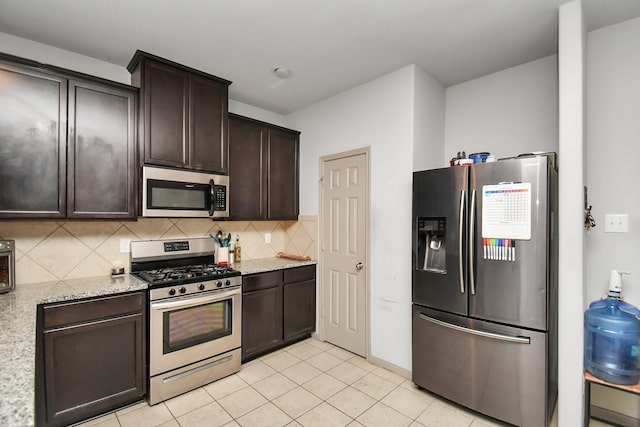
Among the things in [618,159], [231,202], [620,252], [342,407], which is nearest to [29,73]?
[231,202]

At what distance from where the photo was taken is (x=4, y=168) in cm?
200

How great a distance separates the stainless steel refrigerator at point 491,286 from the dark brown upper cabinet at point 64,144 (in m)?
2.43

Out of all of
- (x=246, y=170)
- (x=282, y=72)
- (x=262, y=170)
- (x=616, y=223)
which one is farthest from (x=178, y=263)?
(x=616, y=223)

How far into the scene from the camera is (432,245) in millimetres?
2449

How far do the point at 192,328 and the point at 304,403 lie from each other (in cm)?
A: 107

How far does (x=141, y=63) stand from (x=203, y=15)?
A: 778mm

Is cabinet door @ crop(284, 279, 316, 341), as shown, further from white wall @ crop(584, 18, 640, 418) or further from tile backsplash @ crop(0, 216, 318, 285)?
white wall @ crop(584, 18, 640, 418)

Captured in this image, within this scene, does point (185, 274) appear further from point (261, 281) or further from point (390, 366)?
point (390, 366)

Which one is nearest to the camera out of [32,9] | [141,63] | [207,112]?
[32,9]

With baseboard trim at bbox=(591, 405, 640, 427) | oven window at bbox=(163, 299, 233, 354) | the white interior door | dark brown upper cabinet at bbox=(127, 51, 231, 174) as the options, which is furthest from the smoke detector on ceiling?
baseboard trim at bbox=(591, 405, 640, 427)

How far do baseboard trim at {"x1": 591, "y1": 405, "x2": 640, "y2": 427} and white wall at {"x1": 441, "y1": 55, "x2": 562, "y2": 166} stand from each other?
78.2 inches

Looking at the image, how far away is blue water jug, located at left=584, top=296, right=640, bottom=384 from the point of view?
1814mm

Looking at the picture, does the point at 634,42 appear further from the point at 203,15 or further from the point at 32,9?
the point at 32,9

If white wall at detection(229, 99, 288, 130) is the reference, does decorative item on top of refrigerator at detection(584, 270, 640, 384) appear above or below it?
below
